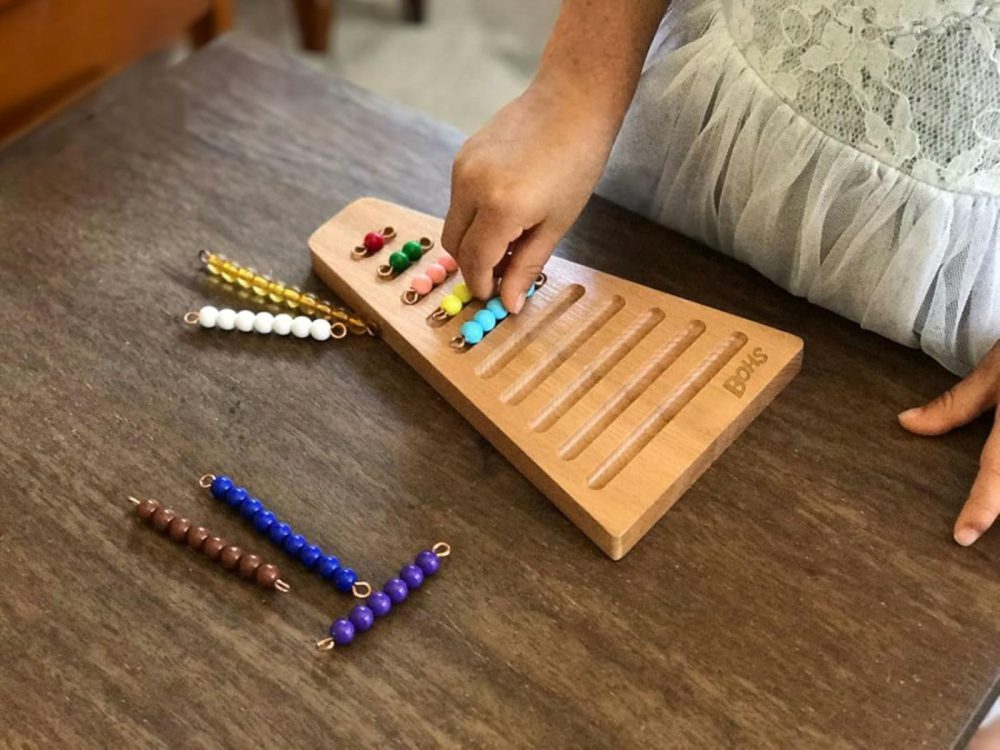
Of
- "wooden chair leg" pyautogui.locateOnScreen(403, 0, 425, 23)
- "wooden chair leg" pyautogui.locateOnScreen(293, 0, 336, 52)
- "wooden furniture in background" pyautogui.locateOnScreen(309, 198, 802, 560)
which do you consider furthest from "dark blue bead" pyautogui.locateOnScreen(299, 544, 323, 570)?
"wooden chair leg" pyautogui.locateOnScreen(403, 0, 425, 23)

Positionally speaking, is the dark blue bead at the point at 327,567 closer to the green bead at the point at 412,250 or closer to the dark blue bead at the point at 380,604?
the dark blue bead at the point at 380,604

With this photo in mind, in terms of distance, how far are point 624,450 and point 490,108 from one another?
49.8 inches

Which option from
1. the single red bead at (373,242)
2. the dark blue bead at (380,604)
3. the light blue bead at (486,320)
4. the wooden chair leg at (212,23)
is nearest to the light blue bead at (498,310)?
the light blue bead at (486,320)

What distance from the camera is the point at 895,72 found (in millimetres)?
610

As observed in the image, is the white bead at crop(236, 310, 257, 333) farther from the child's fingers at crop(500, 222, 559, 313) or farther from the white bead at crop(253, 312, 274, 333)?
the child's fingers at crop(500, 222, 559, 313)

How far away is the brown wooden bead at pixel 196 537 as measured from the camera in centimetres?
60

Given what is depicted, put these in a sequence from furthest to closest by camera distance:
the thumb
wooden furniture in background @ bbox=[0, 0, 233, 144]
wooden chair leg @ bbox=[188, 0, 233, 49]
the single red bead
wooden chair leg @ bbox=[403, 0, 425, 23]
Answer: wooden chair leg @ bbox=[403, 0, 425, 23]
wooden chair leg @ bbox=[188, 0, 233, 49]
wooden furniture in background @ bbox=[0, 0, 233, 144]
the single red bead
the thumb

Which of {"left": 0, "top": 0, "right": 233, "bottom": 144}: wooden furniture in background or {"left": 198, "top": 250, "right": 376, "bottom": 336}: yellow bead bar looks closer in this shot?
{"left": 198, "top": 250, "right": 376, "bottom": 336}: yellow bead bar

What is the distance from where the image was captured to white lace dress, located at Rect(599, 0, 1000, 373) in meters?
0.60

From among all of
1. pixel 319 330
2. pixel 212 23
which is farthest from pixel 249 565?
pixel 212 23

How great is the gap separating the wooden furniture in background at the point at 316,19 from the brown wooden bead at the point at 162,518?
1.38 metres

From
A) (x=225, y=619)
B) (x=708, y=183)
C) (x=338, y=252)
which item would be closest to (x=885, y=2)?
(x=708, y=183)

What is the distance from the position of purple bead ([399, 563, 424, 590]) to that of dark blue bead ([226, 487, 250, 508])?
11 cm

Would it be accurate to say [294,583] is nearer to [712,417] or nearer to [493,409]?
[493,409]
